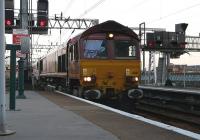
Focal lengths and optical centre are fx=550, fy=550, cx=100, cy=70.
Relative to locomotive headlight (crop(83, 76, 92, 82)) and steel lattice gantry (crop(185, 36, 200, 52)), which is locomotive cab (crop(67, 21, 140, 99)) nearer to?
locomotive headlight (crop(83, 76, 92, 82))

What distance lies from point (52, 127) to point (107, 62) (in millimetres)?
9480

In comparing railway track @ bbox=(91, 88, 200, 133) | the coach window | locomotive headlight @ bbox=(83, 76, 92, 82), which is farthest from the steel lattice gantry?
locomotive headlight @ bbox=(83, 76, 92, 82)

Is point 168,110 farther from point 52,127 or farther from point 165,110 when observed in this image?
point 52,127

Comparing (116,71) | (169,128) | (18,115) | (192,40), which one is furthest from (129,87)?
(192,40)

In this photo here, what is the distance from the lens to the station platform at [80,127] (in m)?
10.2

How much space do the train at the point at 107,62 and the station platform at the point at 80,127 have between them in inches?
199

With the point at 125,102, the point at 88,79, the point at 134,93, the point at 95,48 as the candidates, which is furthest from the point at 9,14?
the point at 134,93

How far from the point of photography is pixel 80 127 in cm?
1177

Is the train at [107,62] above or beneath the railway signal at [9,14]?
beneath

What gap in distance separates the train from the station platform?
16.6ft

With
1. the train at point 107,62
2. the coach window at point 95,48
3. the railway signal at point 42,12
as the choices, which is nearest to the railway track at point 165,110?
the train at point 107,62

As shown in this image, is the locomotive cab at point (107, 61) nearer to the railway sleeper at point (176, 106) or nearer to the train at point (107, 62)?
the train at point (107, 62)

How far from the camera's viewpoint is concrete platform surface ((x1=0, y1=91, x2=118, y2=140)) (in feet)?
33.7

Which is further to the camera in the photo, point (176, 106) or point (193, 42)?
point (193, 42)
